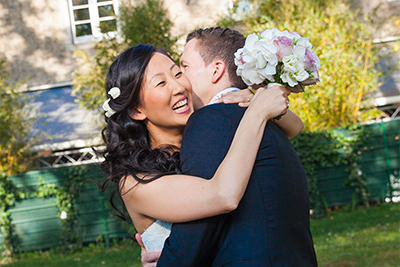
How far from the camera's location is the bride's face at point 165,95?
2.53m

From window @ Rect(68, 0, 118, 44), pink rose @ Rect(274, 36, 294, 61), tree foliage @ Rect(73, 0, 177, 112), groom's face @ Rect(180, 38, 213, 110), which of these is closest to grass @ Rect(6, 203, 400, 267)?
tree foliage @ Rect(73, 0, 177, 112)

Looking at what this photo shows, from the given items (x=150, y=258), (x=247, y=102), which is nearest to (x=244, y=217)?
(x=247, y=102)

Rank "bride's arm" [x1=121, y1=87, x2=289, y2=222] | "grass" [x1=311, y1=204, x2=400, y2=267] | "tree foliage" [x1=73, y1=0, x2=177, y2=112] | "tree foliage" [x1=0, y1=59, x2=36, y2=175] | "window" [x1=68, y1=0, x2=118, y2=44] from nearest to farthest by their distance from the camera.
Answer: "bride's arm" [x1=121, y1=87, x2=289, y2=222], "grass" [x1=311, y1=204, x2=400, y2=267], "tree foliage" [x1=73, y1=0, x2=177, y2=112], "tree foliage" [x1=0, y1=59, x2=36, y2=175], "window" [x1=68, y1=0, x2=118, y2=44]

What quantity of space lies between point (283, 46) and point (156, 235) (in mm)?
1173

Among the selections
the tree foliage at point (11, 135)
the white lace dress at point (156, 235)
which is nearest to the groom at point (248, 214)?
the white lace dress at point (156, 235)

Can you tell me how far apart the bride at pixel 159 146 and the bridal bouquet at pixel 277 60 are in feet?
0.26

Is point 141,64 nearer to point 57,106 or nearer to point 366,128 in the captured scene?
point 366,128

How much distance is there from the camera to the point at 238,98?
7.49 ft

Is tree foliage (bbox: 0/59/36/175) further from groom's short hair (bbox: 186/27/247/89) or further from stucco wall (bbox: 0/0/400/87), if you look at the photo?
groom's short hair (bbox: 186/27/247/89)

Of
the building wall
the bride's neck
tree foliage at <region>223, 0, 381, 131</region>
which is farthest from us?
the building wall

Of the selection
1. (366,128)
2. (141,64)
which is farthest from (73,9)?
(141,64)

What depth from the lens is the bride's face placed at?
2525mm

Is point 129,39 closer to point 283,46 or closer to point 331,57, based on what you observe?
point 331,57

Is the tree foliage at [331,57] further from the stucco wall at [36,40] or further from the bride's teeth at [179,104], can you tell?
the bride's teeth at [179,104]
